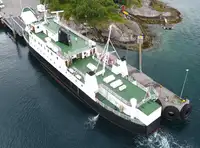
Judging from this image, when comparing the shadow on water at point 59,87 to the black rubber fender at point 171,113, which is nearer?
the black rubber fender at point 171,113

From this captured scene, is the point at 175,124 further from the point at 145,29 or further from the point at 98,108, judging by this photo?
the point at 145,29

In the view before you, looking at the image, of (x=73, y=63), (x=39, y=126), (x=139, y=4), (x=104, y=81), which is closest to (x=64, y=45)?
(x=73, y=63)

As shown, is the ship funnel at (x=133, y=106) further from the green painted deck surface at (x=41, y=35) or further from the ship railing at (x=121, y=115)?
the green painted deck surface at (x=41, y=35)

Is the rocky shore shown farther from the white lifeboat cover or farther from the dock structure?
the dock structure

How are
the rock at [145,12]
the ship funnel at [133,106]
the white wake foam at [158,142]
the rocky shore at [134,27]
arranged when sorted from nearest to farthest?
the ship funnel at [133,106], the white wake foam at [158,142], the rocky shore at [134,27], the rock at [145,12]

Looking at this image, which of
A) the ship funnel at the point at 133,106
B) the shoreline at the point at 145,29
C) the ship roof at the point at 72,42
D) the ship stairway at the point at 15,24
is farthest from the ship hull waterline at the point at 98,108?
the shoreline at the point at 145,29

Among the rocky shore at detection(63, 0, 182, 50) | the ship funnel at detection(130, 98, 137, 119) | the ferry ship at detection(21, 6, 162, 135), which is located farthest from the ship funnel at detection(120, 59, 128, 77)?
the rocky shore at detection(63, 0, 182, 50)

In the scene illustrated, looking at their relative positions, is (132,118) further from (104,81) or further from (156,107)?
(104,81)
